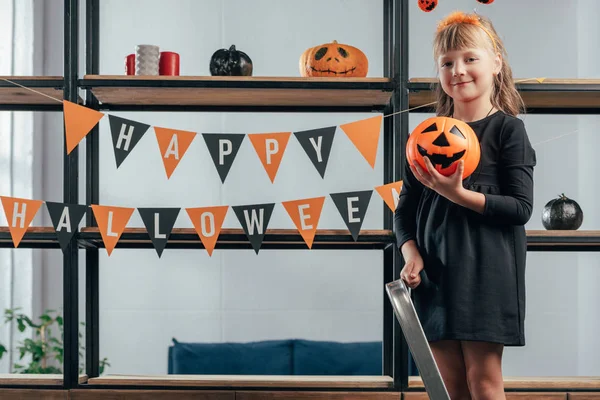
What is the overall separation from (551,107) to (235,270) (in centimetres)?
183

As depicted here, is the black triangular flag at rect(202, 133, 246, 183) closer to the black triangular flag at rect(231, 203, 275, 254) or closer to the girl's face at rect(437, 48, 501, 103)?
the black triangular flag at rect(231, 203, 275, 254)

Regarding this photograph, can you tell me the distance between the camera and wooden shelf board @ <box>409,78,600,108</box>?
7.43 feet

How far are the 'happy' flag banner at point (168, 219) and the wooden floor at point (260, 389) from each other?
1.36 ft

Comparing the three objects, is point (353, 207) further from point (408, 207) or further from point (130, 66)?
point (130, 66)

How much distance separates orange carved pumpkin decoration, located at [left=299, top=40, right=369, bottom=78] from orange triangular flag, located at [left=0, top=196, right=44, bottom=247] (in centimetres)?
98

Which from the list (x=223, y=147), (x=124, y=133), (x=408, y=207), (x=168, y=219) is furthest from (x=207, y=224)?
(x=408, y=207)

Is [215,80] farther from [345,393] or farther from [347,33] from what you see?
[347,33]

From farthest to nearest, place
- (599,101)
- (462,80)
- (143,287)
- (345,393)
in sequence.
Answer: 1. (143,287)
2. (599,101)
3. (345,393)
4. (462,80)

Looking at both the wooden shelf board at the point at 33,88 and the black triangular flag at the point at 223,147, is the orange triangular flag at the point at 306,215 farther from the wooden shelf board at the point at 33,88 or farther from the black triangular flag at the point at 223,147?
the wooden shelf board at the point at 33,88

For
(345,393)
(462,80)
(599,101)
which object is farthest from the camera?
(599,101)

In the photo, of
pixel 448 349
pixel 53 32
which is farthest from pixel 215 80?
pixel 53 32

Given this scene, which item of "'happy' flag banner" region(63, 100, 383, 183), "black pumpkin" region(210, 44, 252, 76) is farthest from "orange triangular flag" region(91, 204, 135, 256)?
"black pumpkin" region(210, 44, 252, 76)

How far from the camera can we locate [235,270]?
3768 mm

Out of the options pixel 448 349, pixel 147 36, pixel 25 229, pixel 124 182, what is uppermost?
pixel 147 36
